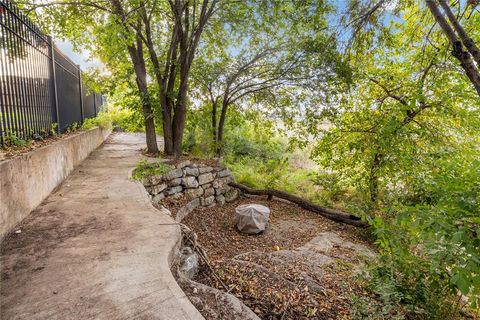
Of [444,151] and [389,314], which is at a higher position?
[444,151]

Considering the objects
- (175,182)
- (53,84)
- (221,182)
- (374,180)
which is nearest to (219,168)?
(221,182)

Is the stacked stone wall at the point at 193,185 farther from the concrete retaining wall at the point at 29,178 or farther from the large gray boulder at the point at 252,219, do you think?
the concrete retaining wall at the point at 29,178

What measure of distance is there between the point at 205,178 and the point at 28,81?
4.21 meters

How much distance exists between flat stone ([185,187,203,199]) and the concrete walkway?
291 centimetres

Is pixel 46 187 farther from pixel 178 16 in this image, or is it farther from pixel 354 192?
pixel 354 192

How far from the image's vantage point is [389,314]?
2768 millimetres

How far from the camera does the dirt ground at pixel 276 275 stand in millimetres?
2625

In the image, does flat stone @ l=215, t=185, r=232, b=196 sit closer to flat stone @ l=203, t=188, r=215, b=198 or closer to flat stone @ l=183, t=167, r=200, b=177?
flat stone @ l=203, t=188, r=215, b=198

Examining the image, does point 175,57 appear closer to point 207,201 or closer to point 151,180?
point 151,180

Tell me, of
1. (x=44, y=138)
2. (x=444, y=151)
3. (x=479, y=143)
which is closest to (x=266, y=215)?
(x=444, y=151)

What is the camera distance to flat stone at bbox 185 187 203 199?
6.70m

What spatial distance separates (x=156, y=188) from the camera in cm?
578

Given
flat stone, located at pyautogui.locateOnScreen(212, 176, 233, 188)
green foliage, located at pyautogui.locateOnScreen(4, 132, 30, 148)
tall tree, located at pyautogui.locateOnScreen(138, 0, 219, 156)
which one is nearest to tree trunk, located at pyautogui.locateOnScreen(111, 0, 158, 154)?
tall tree, located at pyautogui.locateOnScreen(138, 0, 219, 156)

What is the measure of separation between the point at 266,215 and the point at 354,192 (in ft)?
13.4
